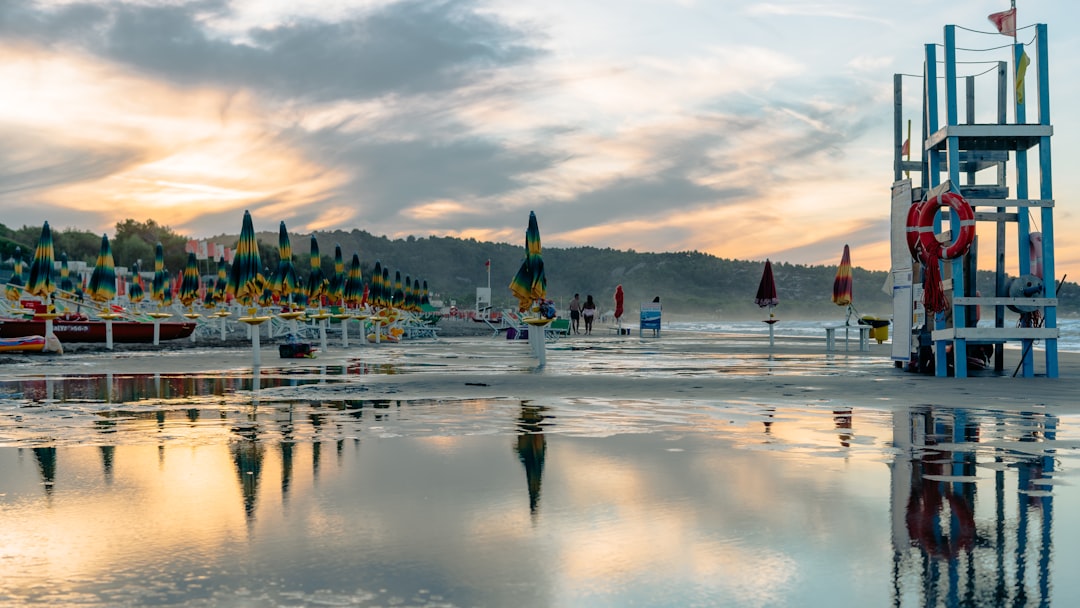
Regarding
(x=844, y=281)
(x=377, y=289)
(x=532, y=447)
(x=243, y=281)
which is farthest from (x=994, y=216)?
(x=377, y=289)

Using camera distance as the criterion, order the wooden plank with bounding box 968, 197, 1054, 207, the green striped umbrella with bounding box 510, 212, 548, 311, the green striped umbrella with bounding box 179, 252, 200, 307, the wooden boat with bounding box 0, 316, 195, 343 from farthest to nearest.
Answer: the green striped umbrella with bounding box 179, 252, 200, 307
the wooden boat with bounding box 0, 316, 195, 343
the green striped umbrella with bounding box 510, 212, 548, 311
the wooden plank with bounding box 968, 197, 1054, 207

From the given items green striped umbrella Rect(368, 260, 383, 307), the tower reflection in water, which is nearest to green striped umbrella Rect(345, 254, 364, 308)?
green striped umbrella Rect(368, 260, 383, 307)

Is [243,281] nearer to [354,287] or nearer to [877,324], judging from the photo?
[354,287]

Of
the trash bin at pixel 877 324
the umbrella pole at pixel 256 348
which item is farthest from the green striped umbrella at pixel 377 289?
the umbrella pole at pixel 256 348

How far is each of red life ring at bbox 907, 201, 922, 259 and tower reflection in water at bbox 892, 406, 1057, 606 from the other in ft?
31.1

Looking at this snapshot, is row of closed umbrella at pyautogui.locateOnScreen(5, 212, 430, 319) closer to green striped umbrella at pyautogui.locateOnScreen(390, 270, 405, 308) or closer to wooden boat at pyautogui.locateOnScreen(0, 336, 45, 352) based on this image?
green striped umbrella at pyautogui.locateOnScreen(390, 270, 405, 308)

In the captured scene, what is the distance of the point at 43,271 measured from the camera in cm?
3111

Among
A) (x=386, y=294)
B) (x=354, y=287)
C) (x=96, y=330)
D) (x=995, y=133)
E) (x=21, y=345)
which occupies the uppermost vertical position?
(x=995, y=133)

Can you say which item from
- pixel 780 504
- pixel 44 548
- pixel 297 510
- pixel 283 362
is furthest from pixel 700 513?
pixel 283 362

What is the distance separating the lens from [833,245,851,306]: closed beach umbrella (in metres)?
29.6

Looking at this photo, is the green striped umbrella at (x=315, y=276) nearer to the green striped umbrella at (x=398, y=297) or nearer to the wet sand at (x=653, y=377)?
the wet sand at (x=653, y=377)

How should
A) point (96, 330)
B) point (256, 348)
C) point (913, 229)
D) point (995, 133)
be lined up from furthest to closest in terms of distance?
point (96, 330), point (256, 348), point (913, 229), point (995, 133)

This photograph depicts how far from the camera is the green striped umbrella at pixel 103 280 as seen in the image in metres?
33.6

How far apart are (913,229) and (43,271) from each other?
978 inches
